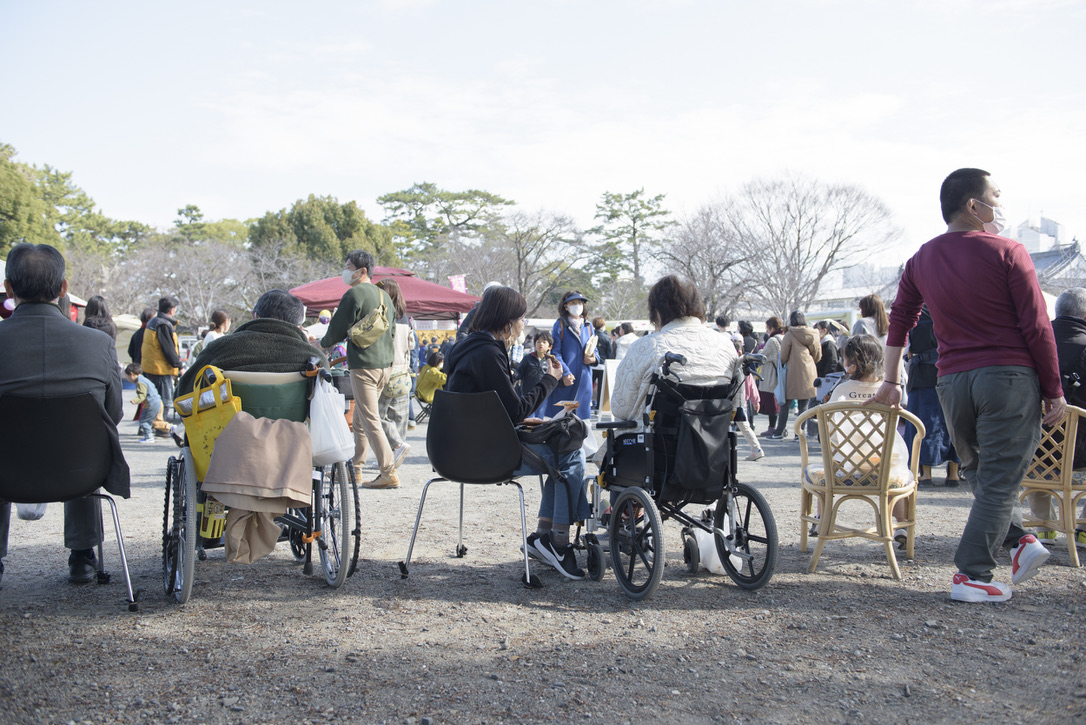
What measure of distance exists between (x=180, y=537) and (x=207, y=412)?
59 cm

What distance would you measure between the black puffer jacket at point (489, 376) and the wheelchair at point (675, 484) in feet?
1.40

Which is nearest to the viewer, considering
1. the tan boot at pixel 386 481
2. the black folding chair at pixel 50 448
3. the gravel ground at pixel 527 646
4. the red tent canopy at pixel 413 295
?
the gravel ground at pixel 527 646

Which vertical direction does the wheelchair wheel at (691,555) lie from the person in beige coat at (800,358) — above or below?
below

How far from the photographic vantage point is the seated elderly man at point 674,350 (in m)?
3.42

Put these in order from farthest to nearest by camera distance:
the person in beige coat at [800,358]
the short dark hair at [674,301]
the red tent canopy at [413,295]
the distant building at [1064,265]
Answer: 1. the distant building at [1064,265]
2. the red tent canopy at [413,295]
3. the person in beige coat at [800,358]
4. the short dark hair at [674,301]

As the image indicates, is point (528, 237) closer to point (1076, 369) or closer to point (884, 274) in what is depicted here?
point (884, 274)

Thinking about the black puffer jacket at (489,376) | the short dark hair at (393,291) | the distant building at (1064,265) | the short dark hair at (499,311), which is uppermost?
the distant building at (1064,265)

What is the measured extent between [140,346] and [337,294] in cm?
282

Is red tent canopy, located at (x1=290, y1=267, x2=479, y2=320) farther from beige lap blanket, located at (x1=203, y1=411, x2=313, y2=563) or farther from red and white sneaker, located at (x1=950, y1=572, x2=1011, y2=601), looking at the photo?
red and white sneaker, located at (x1=950, y1=572, x2=1011, y2=601)

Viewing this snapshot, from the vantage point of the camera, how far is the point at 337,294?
11594 millimetres

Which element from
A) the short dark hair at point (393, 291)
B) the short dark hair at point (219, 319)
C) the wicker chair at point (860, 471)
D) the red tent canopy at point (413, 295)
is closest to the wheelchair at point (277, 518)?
the wicker chair at point (860, 471)

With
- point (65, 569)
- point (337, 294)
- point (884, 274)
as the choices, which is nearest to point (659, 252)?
point (884, 274)

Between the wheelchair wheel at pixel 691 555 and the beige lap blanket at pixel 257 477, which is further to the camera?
the wheelchair wheel at pixel 691 555

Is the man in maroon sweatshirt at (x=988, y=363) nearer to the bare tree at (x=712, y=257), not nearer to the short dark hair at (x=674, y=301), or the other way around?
the short dark hair at (x=674, y=301)
